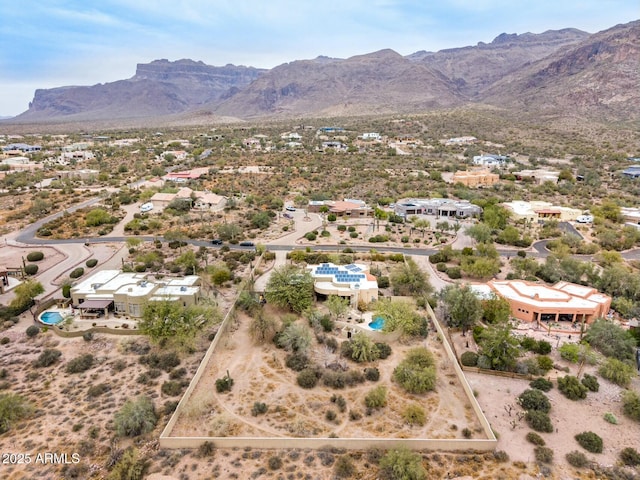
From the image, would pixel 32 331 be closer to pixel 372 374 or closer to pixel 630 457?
pixel 372 374

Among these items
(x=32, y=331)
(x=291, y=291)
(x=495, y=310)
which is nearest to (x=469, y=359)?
(x=495, y=310)

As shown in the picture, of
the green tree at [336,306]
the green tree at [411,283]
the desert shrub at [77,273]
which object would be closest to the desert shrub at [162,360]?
the green tree at [336,306]

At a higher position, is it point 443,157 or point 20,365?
point 443,157

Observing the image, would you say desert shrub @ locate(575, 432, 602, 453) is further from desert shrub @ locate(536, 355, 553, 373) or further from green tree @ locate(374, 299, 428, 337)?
green tree @ locate(374, 299, 428, 337)

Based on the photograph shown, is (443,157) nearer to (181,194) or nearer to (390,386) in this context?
(181,194)

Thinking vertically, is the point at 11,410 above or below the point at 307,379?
above

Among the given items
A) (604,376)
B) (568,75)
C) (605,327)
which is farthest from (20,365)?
(568,75)
